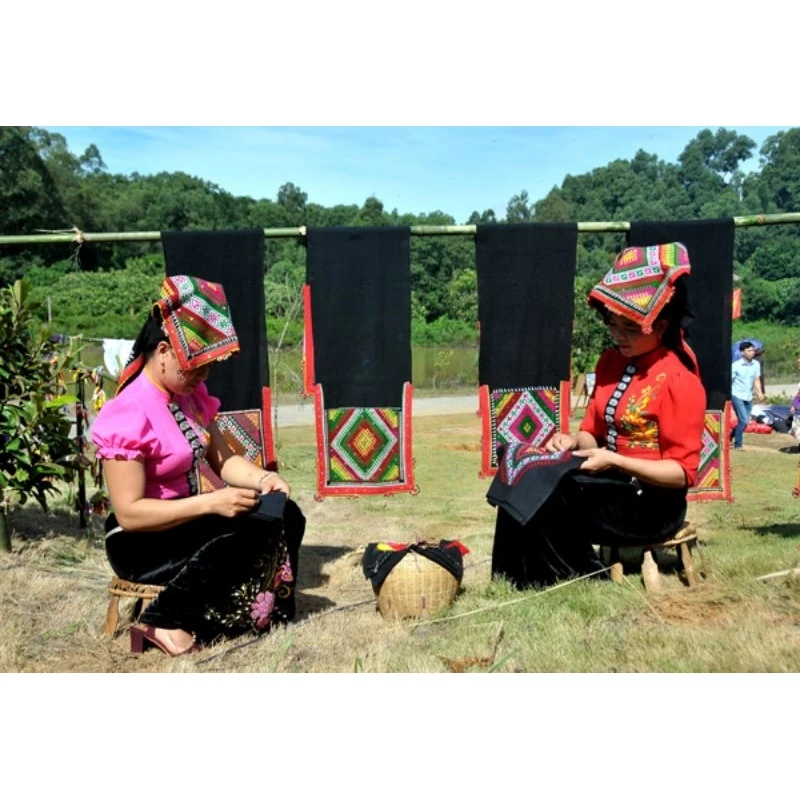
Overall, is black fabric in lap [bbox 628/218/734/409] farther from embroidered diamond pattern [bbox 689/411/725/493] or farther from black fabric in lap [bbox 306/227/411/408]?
black fabric in lap [bbox 306/227/411/408]

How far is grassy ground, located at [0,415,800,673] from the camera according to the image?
10.9 feet

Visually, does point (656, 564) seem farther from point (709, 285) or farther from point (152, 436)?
point (152, 436)

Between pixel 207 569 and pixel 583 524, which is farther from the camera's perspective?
pixel 583 524

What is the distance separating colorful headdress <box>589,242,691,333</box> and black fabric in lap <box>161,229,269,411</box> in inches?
86.9

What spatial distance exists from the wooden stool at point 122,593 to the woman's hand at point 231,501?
0.46 meters

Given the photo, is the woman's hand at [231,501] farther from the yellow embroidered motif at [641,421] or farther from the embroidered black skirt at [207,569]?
the yellow embroidered motif at [641,421]

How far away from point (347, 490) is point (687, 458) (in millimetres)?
2297

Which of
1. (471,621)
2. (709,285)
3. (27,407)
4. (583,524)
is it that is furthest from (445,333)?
(471,621)

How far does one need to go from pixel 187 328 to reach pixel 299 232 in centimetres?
191

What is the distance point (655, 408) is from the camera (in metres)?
4.07

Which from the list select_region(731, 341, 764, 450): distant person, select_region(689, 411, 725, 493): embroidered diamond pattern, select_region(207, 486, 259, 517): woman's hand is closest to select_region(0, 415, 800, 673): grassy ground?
select_region(689, 411, 725, 493): embroidered diamond pattern

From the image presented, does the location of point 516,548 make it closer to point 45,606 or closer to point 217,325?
point 217,325

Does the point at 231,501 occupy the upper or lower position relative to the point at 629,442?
lower

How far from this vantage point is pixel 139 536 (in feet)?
11.7
